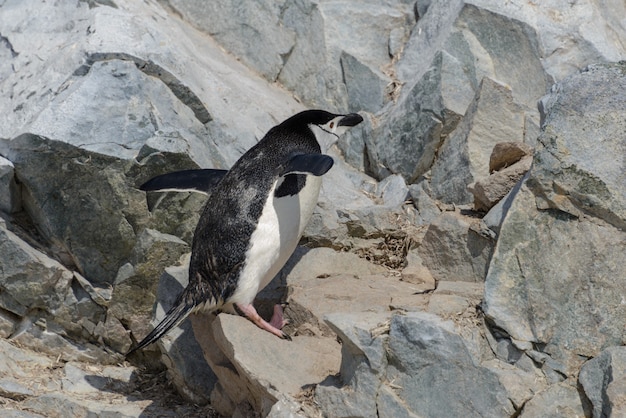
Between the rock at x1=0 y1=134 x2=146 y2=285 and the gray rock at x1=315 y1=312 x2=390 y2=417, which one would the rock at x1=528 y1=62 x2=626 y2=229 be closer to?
the gray rock at x1=315 y1=312 x2=390 y2=417

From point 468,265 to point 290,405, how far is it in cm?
159

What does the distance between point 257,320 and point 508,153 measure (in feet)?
5.90

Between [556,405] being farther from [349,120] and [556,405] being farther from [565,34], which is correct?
[565,34]

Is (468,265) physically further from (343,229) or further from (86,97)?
(86,97)

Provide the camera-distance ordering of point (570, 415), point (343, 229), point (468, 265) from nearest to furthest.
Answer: point (570, 415) → point (468, 265) → point (343, 229)

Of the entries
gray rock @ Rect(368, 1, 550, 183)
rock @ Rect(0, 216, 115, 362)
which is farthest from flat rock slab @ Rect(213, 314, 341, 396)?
gray rock @ Rect(368, 1, 550, 183)

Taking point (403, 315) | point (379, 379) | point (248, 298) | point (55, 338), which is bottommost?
point (55, 338)

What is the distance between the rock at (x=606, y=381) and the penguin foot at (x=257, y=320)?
4.85 feet

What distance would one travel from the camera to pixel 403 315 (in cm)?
379

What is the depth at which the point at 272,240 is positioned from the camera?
4.65m

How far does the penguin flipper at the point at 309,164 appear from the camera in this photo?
14.0 feet

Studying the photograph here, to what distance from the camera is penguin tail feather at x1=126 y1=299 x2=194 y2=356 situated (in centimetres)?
447

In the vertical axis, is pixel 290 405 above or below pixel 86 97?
below

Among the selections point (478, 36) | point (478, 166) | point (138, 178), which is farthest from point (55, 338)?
point (478, 36)
